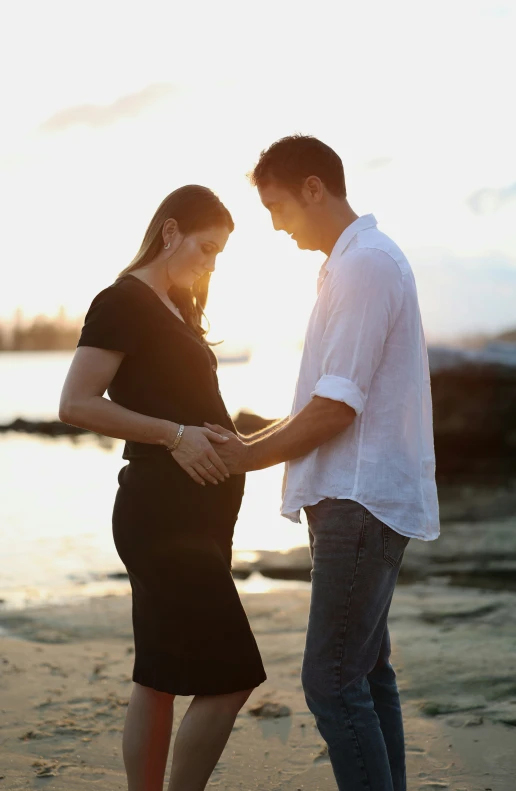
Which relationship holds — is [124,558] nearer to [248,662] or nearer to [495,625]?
[248,662]

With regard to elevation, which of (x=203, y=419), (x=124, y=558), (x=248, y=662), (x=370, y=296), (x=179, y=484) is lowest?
(x=248, y=662)

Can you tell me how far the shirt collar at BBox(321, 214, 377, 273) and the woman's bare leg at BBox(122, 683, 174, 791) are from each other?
1509 millimetres

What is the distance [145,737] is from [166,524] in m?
0.73

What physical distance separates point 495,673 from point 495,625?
112 cm

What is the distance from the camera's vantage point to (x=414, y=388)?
269 cm

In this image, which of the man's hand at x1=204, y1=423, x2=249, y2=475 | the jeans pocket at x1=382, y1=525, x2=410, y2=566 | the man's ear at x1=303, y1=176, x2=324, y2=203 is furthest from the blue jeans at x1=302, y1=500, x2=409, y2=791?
the man's ear at x1=303, y1=176, x2=324, y2=203

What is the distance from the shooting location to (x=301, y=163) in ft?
8.97

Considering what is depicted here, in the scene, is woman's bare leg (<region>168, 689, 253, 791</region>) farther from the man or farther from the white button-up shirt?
the white button-up shirt

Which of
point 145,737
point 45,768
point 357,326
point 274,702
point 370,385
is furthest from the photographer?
point 274,702

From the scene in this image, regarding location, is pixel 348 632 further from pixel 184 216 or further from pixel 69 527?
pixel 69 527

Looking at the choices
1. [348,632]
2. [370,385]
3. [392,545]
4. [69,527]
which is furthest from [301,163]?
[69,527]

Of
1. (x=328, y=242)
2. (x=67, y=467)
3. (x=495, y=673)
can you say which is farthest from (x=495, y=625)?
(x=67, y=467)

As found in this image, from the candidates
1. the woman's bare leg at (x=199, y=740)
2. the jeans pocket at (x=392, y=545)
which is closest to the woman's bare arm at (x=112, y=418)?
the jeans pocket at (x=392, y=545)

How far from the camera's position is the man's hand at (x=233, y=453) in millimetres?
2838
